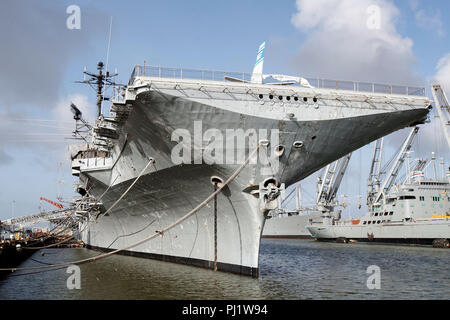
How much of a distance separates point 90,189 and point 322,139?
13236 millimetres

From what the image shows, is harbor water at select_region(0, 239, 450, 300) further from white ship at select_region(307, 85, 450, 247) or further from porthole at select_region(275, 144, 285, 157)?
white ship at select_region(307, 85, 450, 247)

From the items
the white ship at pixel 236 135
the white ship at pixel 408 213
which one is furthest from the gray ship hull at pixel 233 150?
the white ship at pixel 408 213

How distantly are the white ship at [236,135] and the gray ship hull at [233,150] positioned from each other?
0.03 metres

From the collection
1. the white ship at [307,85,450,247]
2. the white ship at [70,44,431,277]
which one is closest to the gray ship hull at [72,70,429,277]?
the white ship at [70,44,431,277]

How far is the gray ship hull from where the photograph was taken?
1145cm

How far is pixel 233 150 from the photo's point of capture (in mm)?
12062

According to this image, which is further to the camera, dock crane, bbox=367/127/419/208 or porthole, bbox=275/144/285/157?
dock crane, bbox=367/127/419/208

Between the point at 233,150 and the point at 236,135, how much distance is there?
487 millimetres

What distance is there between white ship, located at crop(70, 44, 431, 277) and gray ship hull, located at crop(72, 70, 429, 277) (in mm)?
32

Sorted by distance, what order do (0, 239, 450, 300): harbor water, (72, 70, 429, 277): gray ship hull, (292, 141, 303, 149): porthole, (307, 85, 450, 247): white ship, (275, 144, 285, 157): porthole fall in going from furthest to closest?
(307, 85, 450, 247): white ship < (292, 141, 303, 149): porthole < (275, 144, 285, 157): porthole < (72, 70, 429, 277): gray ship hull < (0, 239, 450, 300): harbor water

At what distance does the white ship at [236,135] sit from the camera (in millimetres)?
11438

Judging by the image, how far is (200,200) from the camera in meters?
13.6

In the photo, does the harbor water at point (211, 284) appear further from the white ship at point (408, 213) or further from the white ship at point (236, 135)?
the white ship at point (408, 213)
